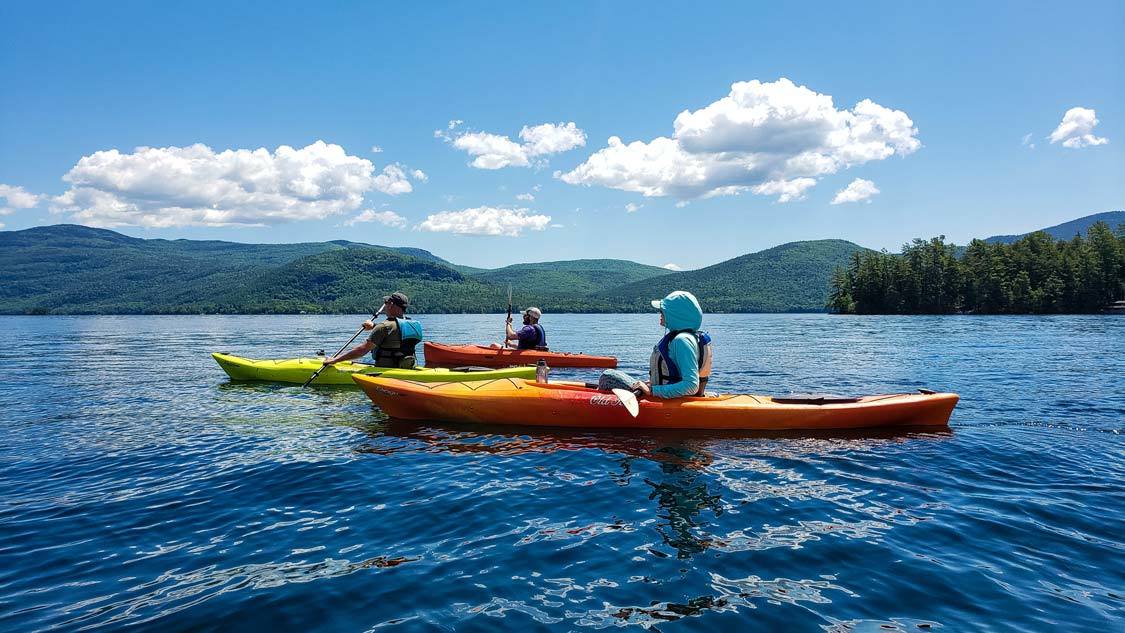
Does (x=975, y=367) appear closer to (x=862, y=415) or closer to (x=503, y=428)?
(x=862, y=415)

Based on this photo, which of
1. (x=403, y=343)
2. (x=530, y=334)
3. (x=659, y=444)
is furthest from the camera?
Answer: (x=530, y=334)

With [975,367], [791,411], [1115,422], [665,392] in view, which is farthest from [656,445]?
[975,367]

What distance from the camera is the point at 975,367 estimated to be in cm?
1892

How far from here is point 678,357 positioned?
934cm

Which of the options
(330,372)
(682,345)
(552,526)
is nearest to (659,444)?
(682,345)

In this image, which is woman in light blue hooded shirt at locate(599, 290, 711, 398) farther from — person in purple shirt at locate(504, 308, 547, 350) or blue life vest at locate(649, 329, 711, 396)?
person in purple shirt at locate(504, 308, 547, 350)

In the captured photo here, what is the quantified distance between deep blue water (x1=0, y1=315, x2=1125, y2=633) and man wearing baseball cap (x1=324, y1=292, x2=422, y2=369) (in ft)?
8.59

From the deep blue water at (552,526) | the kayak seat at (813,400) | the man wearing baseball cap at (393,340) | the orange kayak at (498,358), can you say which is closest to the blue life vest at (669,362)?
the deep blue water at (552,526)

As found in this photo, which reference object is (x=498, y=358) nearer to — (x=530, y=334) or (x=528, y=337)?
(x=528, y=337)

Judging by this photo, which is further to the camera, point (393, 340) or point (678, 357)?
point (393, 340)

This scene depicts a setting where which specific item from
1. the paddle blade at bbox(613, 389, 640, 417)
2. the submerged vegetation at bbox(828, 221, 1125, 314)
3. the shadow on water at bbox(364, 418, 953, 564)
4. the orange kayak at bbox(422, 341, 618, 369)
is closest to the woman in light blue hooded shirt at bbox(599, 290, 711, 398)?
the paddle blade at bbox(613, 389, 640, 417)

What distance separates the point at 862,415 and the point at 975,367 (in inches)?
499

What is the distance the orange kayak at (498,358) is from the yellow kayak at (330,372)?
4411 millimetres

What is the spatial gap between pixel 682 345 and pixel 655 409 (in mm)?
1162
